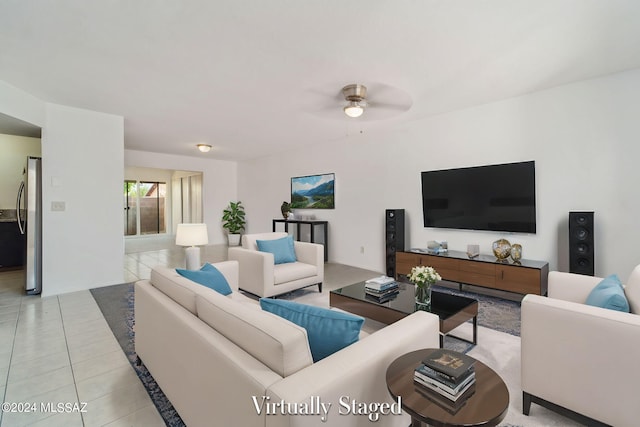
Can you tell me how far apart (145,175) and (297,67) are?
9102 mm

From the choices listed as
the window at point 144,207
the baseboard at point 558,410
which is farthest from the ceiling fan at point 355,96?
the window at point 144,207

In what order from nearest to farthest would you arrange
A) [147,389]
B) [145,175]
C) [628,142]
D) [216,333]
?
[216,333], [147,389], [628,142], [145,175]

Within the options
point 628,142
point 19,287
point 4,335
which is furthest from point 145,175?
point 628,142

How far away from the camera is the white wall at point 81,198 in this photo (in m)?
3.82

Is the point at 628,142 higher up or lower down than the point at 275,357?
higher up

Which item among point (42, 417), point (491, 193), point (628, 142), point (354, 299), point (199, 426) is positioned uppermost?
point (628, 142)

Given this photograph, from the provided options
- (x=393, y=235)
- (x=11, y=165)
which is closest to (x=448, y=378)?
(x=393, y=235)

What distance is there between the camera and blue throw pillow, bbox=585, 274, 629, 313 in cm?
151

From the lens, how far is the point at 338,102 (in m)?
3.69

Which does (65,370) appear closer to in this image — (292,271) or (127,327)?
(127,327)

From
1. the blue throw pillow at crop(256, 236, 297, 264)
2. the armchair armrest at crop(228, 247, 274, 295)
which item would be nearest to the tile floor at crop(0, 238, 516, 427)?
the armchair armrest at crop(228, 247, 274, 295)

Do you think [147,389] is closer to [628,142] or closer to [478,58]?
[478,58]

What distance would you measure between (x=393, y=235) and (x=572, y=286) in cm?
248

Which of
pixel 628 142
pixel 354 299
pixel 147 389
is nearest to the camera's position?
pixel 147 389
